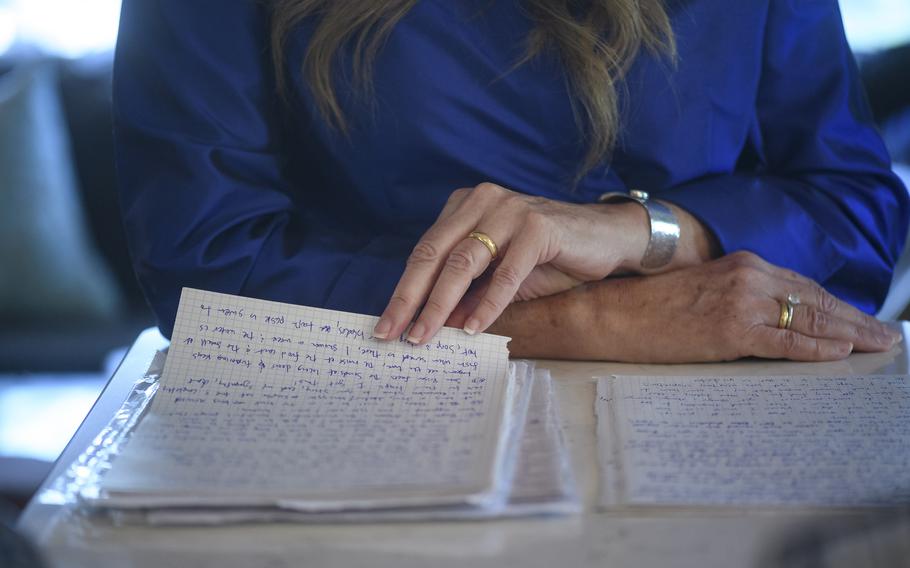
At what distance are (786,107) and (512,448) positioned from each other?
0.68m

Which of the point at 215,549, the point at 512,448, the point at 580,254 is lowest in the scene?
the point at 215,549

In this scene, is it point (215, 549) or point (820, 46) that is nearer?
point (215, 549)

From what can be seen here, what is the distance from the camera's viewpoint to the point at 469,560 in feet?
1.74

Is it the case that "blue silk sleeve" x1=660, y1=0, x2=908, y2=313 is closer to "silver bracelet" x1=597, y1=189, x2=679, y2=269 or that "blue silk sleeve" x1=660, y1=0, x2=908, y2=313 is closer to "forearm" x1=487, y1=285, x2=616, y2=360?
"silver bracelet" x1=597, y1=189, x2=679, y2=269

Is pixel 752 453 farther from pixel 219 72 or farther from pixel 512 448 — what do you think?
pixel 219 72

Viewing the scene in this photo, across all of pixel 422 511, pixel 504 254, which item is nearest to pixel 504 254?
pixel 504 254

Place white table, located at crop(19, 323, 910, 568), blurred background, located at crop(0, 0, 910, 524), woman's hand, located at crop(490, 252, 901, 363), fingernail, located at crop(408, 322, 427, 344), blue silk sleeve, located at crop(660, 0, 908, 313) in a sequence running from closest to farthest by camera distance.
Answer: white table, located at crop(19, 323, 910, 568), fingernail, located at crop(408, 322, 427, 344), woman's hand, located at crop(490, 252, 901, 363), blue silk sleeve, located at crop(660, 0, 908, 313), blurred background, located at crop(0, 0, 910, 524)

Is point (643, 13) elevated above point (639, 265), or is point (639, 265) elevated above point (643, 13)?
point (643, 13)

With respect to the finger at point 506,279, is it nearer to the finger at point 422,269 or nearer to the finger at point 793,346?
the finger at point 422,269

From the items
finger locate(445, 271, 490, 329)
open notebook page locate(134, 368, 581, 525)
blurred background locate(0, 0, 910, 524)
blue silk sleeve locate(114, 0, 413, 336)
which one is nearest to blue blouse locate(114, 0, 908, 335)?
blue silk sleeve locate(114, 0, 413, 336)

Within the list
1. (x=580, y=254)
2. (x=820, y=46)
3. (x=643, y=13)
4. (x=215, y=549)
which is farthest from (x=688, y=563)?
(x=820, y=46)

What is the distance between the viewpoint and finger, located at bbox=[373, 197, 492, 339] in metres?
0.77

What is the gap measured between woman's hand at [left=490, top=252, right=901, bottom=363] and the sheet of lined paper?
0.24 ft

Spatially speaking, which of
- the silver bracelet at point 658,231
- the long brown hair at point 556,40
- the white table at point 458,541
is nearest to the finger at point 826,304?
the silver bracelet at point 658,231
